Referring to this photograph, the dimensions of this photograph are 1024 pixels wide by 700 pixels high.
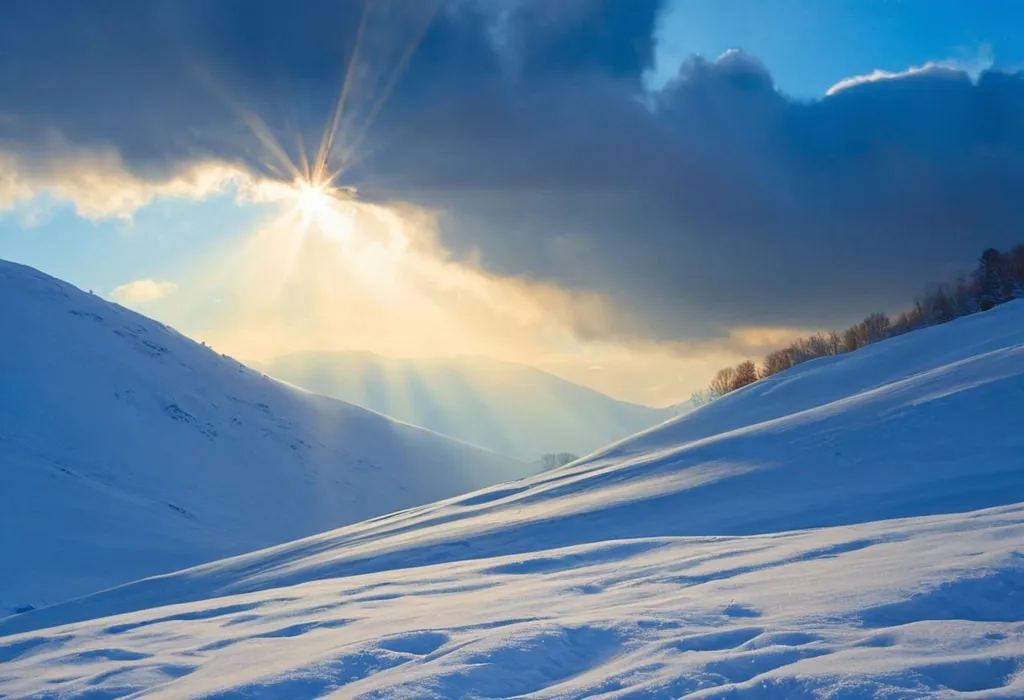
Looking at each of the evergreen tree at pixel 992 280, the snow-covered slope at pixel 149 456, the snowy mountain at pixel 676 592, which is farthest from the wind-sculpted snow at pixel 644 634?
the evergreen tree at pixel 992 280

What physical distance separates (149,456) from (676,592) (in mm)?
55632

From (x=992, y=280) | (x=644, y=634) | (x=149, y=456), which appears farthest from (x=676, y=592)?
(x=992, y=280)

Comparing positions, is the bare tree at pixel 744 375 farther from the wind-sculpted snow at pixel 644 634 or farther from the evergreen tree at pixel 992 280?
the wind-sculpted snow at pixel 644 634

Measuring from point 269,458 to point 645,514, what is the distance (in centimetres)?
5361

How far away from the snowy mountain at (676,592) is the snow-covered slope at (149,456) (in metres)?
19.2

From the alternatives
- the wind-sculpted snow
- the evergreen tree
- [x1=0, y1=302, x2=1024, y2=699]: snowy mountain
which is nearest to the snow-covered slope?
[x1=0, y1=302, x2=1024, y2=699]: snowy mountain

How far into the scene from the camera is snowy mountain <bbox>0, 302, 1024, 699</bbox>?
7.08 metres

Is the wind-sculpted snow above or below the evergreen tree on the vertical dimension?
below

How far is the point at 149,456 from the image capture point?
188 ft

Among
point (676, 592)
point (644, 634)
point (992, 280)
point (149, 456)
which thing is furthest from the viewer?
point (992, 280)

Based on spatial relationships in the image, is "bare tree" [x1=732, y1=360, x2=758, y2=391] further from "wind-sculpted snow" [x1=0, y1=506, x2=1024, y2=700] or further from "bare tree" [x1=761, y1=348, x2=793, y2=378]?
"wind-sculpted snow" [x1=0, y1=506, x2=1024, y2=700]

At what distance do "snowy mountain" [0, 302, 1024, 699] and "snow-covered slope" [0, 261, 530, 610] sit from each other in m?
19.2

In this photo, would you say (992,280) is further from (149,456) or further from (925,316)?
(149,456)

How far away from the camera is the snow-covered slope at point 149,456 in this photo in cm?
4088
